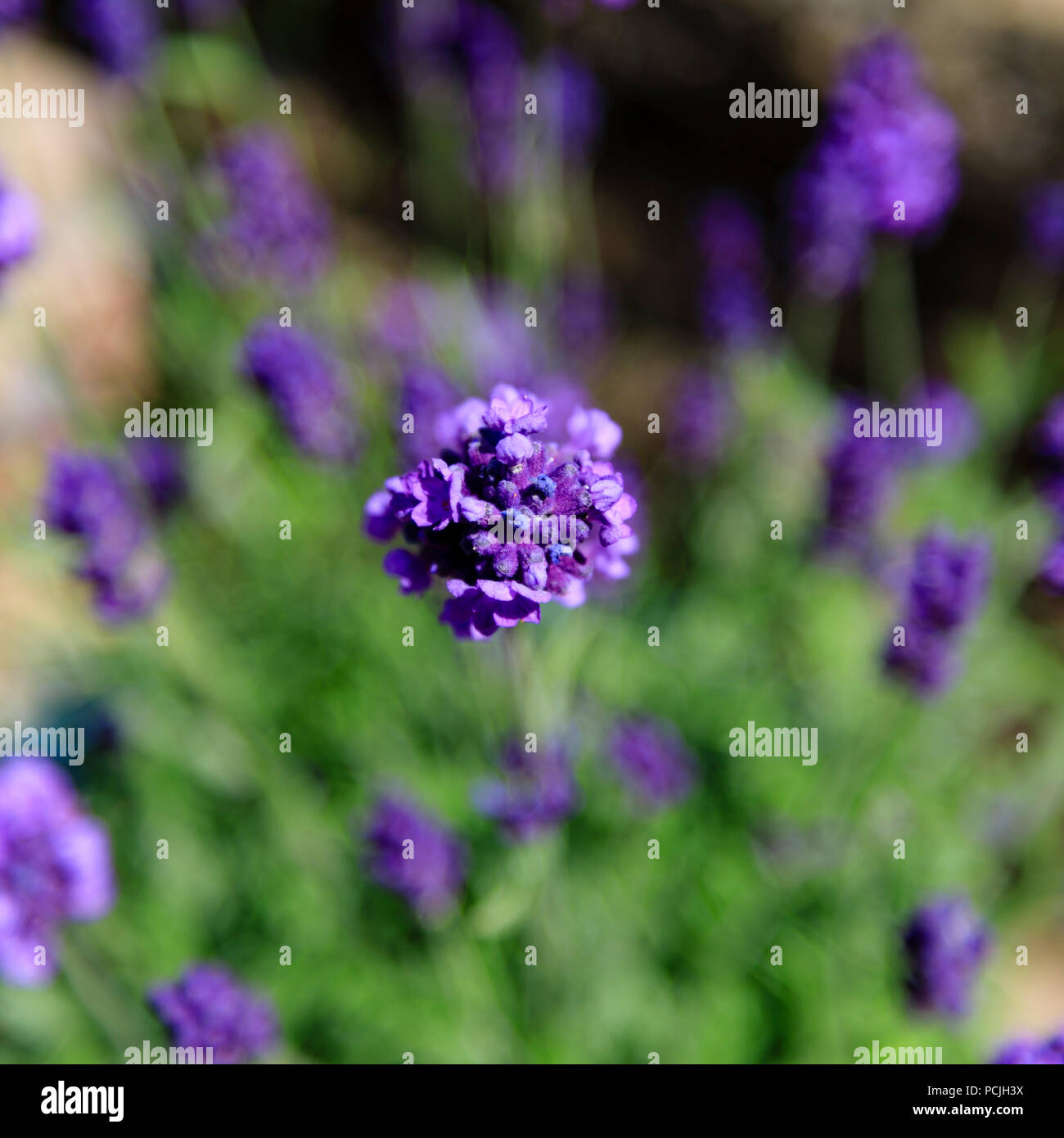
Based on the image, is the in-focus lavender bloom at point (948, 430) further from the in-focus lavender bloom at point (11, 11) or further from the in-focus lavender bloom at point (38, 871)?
the in-focus lavender bloom at point (11, 11)

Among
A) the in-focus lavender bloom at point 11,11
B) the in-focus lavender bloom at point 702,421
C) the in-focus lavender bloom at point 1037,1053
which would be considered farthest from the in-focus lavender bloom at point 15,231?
the in-focus lavender bloom at point 1037,1053

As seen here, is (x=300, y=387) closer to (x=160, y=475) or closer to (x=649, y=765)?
(x=160, y=475)

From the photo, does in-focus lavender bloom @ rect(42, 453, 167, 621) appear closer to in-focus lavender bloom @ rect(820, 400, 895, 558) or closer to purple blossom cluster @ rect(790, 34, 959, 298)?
in-focus lavender bloom @ rect(820, 400, 895, 558)

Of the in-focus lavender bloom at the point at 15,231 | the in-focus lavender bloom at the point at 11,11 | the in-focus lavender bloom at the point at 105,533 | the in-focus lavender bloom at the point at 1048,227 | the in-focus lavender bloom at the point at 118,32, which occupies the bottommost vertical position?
the in-focus lavender bloom at the point at 105,533

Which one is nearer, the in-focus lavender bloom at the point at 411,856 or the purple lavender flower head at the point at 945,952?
the purple lavender flower head at the point at 945,952

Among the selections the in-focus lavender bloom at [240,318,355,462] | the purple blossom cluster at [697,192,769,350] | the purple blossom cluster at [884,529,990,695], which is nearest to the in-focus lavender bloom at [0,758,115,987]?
the in-focus lavender bloom at [240,318,355,462]

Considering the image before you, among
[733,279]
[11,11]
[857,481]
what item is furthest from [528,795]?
[11,11]

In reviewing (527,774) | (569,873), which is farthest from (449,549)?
(569,873)
